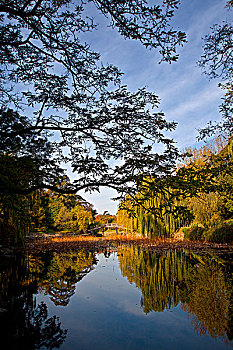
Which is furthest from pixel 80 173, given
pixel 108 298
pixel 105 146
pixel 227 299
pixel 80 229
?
pixel 80 229

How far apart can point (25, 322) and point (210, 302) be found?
357 cm

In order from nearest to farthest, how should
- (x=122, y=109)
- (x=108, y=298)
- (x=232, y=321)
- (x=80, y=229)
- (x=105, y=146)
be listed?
(x=232, y=321)
(x=122, y=109)
(x=105, y=146)
(x=108, y=298)
(x=80, y=229)

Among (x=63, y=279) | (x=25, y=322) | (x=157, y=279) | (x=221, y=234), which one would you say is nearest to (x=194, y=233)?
(x=221, y=234)

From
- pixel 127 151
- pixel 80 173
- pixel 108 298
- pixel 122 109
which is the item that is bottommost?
pixel 108 298

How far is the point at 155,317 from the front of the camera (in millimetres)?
4414

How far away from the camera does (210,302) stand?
15.5 feet

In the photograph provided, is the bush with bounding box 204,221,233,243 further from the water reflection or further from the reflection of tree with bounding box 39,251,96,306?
the reflection of tree with bounding box 39,251,96,306

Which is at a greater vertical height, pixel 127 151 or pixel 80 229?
pixel 127 151

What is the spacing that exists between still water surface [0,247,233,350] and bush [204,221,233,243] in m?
8.07

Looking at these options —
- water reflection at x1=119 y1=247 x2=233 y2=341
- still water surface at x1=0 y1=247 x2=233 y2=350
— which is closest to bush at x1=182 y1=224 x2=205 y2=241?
water reflection at x1=119 y1=247 x2=233 y2=341

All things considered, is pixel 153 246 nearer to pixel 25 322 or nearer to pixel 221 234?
pixel 221 234

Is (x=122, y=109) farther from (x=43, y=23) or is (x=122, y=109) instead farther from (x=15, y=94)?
(x=15, y=94)

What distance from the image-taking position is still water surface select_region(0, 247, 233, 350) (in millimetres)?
3486

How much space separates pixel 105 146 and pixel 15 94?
7.90ft
